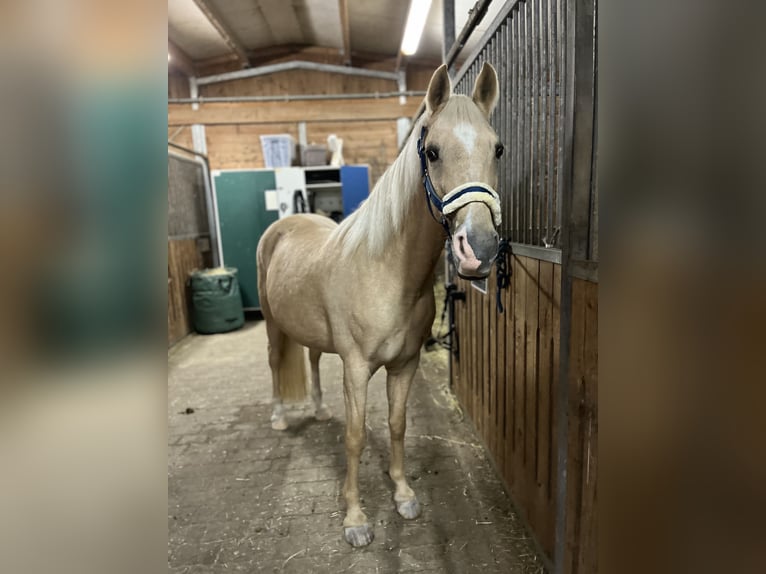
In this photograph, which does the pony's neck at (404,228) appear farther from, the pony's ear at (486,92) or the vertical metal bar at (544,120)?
the vertical metal bar at (544,120)

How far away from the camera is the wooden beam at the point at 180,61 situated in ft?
14.5

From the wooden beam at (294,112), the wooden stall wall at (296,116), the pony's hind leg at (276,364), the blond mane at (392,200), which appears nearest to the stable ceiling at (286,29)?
the wooden stall wall at (296,116)

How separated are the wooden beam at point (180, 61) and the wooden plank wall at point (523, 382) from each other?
15.2ft

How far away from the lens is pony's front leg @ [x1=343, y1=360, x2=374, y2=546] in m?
1.33

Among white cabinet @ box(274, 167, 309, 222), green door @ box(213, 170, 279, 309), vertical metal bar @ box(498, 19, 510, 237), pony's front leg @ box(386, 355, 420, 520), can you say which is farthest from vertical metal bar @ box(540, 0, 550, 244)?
green door @ box(213, 170, 279, 309)

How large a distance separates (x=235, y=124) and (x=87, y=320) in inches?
227

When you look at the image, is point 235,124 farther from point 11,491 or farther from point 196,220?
point 11,491

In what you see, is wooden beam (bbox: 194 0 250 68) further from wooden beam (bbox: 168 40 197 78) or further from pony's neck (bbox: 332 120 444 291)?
pony's neck (bbox: 332 120 444 291)

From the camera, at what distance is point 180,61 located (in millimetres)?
4703

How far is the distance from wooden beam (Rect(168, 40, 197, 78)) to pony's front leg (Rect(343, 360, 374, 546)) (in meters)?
4.71

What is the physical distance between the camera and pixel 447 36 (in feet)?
6.65

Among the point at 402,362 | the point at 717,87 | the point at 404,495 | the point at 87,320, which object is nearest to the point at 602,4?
the point at 717,87

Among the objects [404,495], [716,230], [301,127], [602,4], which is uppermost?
[301,127]

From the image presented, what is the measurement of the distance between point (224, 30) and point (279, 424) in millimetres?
4085
